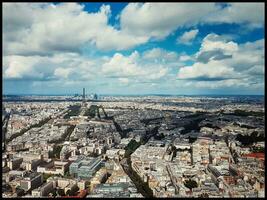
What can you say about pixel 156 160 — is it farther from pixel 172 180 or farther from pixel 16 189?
pixel 16 189

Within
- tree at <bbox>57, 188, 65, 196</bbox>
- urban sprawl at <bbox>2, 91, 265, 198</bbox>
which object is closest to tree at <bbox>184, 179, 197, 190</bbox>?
urban sprawl at <bbox>2, 91, 265, 198</bbox>

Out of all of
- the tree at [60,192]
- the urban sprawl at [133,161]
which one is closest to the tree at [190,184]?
the urban sprawl at [133,161]

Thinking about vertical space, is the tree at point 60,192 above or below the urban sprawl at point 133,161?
below

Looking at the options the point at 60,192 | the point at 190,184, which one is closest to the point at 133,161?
the point at 190,184

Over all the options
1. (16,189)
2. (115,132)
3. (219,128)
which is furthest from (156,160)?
(219,128)

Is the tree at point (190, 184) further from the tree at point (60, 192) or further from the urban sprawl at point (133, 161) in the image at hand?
the tree at point (60, 192)

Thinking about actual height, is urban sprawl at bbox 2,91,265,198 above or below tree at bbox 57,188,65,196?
above

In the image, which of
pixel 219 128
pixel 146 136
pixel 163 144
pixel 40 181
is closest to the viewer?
pixel 40 181

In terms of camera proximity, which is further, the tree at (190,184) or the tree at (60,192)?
the tree at (190,184)

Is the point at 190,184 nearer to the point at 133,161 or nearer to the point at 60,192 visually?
the point at 133,161

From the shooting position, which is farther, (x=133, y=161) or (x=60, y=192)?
(x=133, y=161)

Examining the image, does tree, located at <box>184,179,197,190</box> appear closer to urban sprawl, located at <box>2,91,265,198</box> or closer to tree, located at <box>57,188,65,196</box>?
urban sprawl, located at <box>2,91,265,198</box>
